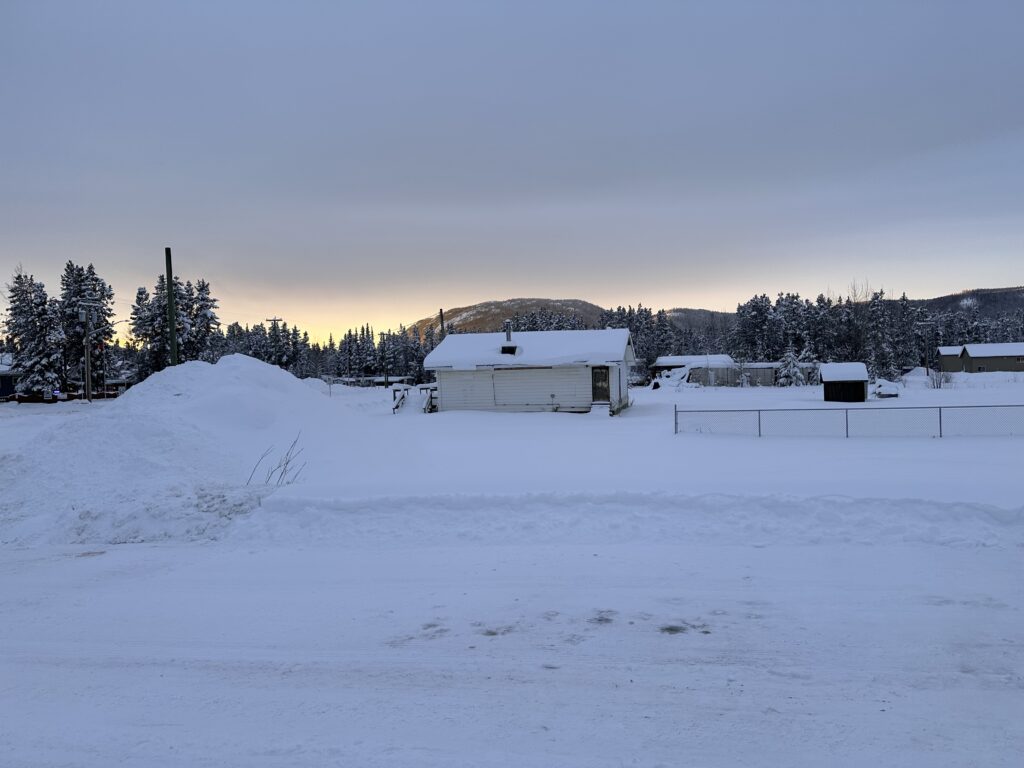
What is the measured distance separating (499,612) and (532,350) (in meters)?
25.8

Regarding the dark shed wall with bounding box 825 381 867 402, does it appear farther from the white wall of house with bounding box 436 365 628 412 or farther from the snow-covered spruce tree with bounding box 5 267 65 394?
the snow-covered spruce tree with bounding box 5 267 65 394

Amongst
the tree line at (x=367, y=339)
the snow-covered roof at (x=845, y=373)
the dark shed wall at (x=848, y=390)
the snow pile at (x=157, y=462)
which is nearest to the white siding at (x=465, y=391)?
the snow pile at (x=157, y=462)

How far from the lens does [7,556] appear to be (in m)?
8.69

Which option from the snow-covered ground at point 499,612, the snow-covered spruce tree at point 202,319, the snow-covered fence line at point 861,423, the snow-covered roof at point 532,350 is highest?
the snow-covered spruce tree at point 202,319

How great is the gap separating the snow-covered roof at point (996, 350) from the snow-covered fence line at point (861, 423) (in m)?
67.0

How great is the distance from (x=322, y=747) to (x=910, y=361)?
326ft

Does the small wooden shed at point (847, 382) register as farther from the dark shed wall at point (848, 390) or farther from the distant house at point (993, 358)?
the distant house at point (993, 358)

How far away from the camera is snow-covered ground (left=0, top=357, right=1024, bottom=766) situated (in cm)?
402

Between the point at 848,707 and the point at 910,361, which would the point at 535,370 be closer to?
the point at 848,707

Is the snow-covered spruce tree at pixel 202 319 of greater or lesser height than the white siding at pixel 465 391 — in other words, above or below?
above

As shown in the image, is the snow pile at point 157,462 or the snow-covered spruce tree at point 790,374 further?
the snow-covered spruce tree at point 790,374

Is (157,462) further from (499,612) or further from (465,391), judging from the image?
(465,391)

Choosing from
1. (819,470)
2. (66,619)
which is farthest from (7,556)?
(819,470)

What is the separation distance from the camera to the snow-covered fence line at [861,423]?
21391 mm
